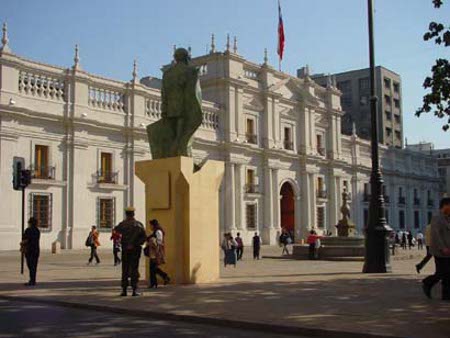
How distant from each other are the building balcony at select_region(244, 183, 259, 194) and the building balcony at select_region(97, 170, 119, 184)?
10.9 meters

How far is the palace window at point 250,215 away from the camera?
42666 millimetres

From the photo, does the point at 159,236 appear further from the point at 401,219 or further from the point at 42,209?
the point at 401,219

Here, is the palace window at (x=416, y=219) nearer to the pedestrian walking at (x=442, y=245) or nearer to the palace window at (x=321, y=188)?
the palace window at (x=321, y=188)

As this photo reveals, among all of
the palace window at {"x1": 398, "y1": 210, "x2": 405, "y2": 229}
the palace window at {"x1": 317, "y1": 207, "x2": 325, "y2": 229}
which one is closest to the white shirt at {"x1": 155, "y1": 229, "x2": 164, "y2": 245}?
the palace window at {"x1": 317, "y1": 207, "x2": 325, "y2": 229}

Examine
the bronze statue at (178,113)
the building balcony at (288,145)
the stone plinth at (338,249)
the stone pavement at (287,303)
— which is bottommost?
the stone pavement at (287,303)

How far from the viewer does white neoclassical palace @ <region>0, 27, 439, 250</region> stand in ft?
100

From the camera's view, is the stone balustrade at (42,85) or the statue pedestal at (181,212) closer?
the statue pedestal at (181,212)

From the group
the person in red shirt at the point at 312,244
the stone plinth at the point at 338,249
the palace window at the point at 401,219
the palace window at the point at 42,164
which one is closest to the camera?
the stone plinth at the point at 338,249

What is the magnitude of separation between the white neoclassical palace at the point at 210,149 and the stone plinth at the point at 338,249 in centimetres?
1136

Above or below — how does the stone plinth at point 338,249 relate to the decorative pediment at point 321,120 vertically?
below

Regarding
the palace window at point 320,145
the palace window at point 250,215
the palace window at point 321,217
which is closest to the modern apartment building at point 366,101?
the palace window at point 320,145

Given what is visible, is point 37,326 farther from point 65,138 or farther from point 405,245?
point 405,245

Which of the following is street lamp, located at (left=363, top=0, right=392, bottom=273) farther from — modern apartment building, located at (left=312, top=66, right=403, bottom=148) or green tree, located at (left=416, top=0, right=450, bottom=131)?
modern apartment building, located at (left=312, top=66, right=403, bottom=148)

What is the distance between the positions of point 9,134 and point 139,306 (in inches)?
890
